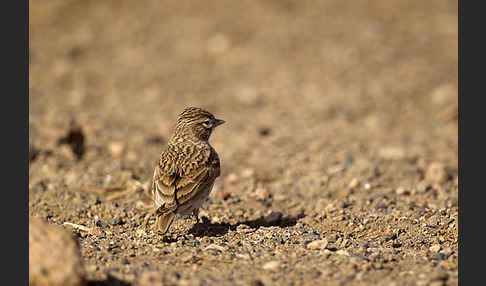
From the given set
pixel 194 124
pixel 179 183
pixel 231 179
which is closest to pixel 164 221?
pixel 179 183

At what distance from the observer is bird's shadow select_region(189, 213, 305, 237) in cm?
730

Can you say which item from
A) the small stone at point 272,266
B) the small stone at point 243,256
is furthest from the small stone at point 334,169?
the small stone at point 272,266

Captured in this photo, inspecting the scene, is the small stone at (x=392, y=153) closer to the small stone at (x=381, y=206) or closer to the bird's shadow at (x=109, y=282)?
the small stone at (x=381, y=206)

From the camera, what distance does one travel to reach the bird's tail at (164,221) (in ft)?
21.5

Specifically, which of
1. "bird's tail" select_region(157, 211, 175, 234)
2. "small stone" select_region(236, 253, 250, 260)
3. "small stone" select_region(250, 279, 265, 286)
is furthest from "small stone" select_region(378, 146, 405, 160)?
"small stone" select_region(250, 279, 265, 286)

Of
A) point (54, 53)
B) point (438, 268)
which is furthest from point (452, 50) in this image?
point (438, 268)

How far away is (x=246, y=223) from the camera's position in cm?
787

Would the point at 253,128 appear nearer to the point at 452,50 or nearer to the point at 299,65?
the point at 299,65

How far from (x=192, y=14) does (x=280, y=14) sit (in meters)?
2.41

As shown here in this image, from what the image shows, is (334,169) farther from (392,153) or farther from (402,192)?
(402,192)

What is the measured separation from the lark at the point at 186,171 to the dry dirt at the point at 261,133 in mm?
314

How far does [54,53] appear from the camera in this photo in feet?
55.7

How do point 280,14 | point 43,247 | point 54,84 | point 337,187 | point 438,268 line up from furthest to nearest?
point 280,14 < point 54,84 < point 337,187 < point 438,268 < point 43,247

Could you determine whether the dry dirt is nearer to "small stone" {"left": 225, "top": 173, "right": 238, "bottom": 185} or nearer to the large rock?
"small stone" {"left": 225, "top": 173, "right": 238, "bottom": 185}
